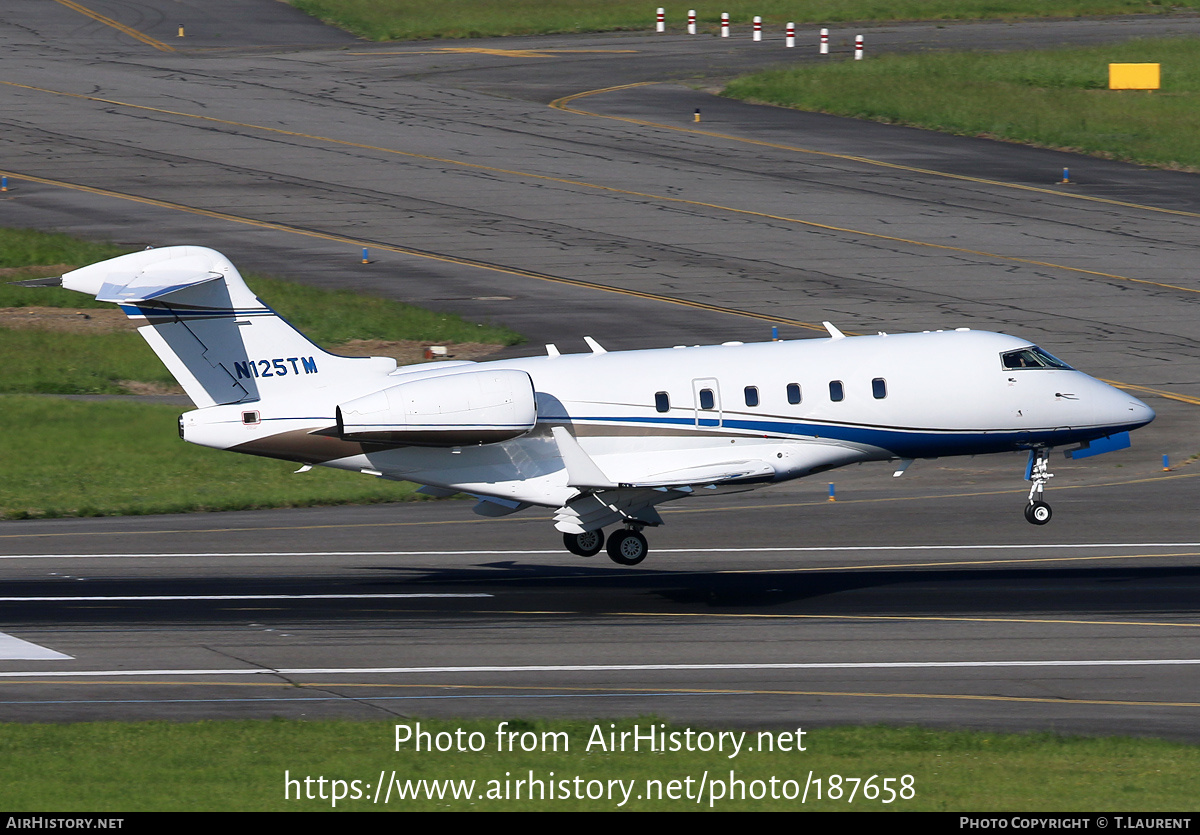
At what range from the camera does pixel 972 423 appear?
29953 mm

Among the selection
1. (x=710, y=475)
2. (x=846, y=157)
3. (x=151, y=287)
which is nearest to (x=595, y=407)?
(x=710, y=475)

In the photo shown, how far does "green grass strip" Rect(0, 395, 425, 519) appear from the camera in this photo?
37094 mm

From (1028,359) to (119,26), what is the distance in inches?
2768

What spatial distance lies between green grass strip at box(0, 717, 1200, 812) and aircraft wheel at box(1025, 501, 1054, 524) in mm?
10630

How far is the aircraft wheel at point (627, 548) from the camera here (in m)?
29.5

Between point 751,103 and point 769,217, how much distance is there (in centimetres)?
1717

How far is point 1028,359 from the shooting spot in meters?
30.3

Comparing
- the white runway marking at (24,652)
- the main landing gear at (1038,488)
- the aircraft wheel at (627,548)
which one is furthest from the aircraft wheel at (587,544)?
the white runway marking at (24,652)

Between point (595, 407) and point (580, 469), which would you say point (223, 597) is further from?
point (595, 407)

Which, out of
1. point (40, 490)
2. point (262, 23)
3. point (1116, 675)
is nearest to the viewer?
point (1116, 675)

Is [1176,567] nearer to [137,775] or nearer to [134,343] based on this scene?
[137,775]

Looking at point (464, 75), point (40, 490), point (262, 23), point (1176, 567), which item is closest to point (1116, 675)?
point (1176, 567)

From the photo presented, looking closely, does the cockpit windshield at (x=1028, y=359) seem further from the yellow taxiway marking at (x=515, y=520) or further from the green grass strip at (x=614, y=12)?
the green grass strip at (x=614, y=12)

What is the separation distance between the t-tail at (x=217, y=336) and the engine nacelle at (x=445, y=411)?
1369 millimetres
